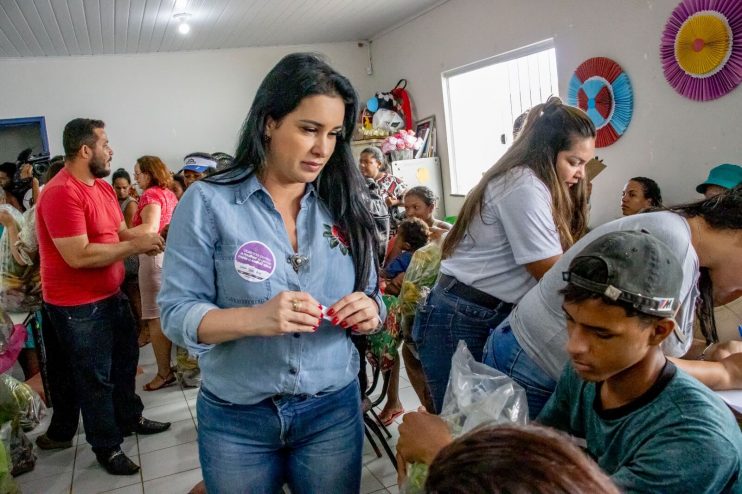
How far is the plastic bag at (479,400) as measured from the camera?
129cm

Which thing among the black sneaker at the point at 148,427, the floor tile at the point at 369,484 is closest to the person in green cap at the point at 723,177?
the floor tile at the point at 369,484

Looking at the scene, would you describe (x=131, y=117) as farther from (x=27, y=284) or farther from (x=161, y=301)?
(x=161, y=301)

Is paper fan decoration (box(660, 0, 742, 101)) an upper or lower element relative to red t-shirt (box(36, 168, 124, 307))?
upper

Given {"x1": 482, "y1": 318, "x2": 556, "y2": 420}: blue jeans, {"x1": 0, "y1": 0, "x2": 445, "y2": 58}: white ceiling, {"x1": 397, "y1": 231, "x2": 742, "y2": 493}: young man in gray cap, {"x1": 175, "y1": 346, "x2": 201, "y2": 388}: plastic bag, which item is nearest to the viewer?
{"x1": 397, "y1": 231, "x2": 742, "y2": 493}: young man in gray cap

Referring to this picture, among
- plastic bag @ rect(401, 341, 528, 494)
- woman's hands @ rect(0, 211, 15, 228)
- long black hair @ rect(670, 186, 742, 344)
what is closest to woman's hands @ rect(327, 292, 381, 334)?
plastic bag @ rect(401, 341, 528, 494)

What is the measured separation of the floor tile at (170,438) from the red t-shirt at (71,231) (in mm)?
982

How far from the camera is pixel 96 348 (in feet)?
9.27

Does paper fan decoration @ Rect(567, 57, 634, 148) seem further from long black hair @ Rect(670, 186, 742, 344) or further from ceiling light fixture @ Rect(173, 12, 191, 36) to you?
ceiling light fixture @ Rect(173, 12, 191, 36)

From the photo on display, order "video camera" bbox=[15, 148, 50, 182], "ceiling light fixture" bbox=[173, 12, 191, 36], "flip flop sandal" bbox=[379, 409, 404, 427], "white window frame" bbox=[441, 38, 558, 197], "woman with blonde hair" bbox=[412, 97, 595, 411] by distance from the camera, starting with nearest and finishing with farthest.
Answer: "woman with blonde hair" bbox=[412, 97, 595, 411] → "flip flop sandal" bbox=[379, 409, 404, 427] → "white window frame" bbox=[441, 38, 558, 197] → "ceiling light fixture" bbox=[173, 12, 191, 36] → "video camera" bbox=[15, 148, 50, 182]

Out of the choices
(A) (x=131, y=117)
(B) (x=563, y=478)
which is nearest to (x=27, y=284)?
(B) (x=563, y=478)

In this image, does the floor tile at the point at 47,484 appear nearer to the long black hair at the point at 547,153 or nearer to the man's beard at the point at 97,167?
the man's beard at the point at 97,167

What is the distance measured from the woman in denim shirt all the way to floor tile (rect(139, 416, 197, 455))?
223 centimetres

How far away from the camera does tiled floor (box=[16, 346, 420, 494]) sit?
2816 millimetres

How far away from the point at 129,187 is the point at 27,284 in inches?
123
